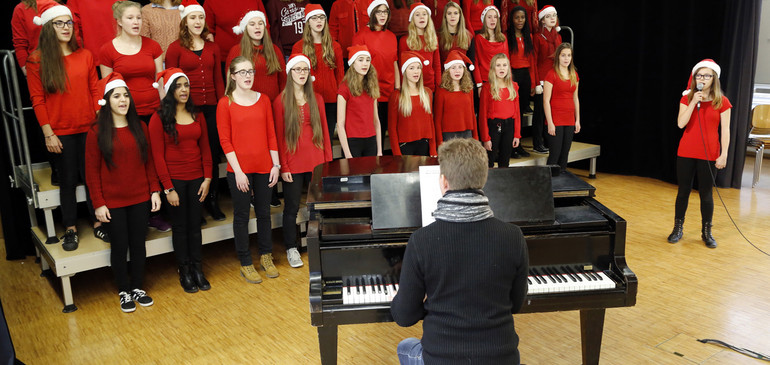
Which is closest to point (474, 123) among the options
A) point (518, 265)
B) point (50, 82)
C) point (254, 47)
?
point (254, 47)

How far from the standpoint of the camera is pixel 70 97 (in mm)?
4027

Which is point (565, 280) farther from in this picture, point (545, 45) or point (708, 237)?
point (545, 45)

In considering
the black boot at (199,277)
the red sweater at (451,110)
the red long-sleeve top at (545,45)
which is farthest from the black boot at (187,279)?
the red long-sleeve top at (545,45)

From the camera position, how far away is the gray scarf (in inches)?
75.8

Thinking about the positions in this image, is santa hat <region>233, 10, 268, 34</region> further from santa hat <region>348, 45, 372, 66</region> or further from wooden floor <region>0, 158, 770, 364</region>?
wooden floor <region>0, 158, 770, 364</region>

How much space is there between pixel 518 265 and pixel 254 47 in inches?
123

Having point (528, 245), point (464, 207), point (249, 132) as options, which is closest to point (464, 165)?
point (464, 207)

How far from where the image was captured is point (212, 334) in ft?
12.0

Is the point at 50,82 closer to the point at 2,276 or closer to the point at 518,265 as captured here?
the point at 2,276

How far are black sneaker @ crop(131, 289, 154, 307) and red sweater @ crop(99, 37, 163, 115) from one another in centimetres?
116

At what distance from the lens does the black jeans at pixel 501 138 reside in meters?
5.70

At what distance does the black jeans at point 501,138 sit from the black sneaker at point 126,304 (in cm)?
313

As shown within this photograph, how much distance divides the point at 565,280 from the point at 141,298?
272cm

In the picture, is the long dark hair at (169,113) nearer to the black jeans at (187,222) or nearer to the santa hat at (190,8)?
the black jeans at (187,222)
